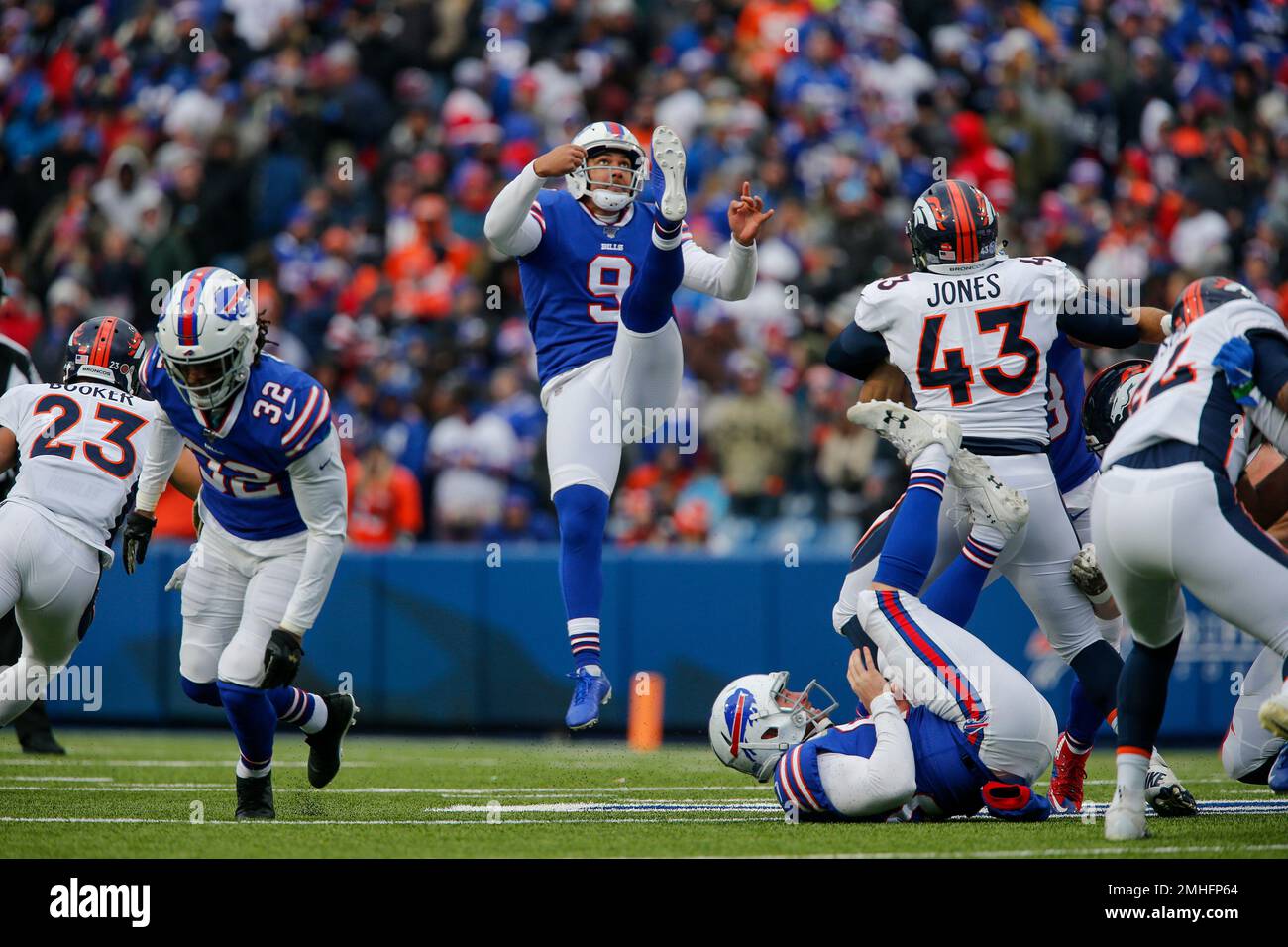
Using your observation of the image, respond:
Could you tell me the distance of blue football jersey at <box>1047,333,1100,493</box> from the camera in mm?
6672

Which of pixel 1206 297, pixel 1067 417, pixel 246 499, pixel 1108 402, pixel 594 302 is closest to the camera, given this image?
pixel 1206 297

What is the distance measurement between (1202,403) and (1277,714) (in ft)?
3.08

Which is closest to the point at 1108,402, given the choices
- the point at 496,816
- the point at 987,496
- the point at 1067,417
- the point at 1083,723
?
the point at 1067,417

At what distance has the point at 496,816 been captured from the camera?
6.25 meters

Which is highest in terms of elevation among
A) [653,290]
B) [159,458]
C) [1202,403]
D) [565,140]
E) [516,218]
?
[565,140]

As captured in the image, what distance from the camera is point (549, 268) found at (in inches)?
287

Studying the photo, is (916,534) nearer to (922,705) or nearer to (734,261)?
(922,705)

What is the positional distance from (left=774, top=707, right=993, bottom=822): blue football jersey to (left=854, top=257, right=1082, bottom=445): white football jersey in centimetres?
117

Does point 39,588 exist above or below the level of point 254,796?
above

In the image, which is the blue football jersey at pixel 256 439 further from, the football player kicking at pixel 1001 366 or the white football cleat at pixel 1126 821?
the white football cleat at pixel 1126 821

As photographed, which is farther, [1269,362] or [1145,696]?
[1145,696]

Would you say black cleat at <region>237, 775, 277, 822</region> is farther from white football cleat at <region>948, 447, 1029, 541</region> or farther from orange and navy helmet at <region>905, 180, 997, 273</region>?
orange and navy helmet at <region>905, 180, 997, 273</region>

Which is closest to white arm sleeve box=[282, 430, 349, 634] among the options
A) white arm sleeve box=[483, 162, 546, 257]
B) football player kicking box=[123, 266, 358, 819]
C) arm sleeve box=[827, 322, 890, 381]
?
football player kicking box=[123, 266, 358, 819]

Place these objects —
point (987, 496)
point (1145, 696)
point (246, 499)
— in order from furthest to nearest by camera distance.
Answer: point (246, 499) < point (987, 496) < point (1145, 696)
